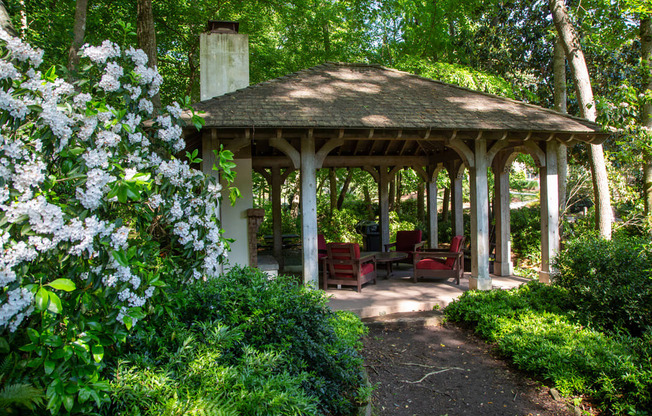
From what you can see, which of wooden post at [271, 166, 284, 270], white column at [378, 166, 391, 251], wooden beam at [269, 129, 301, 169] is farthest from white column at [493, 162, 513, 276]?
wooden post at [271, 166, 284, 270]

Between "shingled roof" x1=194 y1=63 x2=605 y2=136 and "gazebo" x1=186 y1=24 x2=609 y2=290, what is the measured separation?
19 millimetres

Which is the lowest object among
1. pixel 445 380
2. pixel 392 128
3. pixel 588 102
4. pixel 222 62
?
pixel 445 380

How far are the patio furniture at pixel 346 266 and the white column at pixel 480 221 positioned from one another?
6.72 feet

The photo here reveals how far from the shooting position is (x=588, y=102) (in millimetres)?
9711

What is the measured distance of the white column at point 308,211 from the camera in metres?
8.30

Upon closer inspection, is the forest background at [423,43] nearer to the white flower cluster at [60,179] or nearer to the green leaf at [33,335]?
the white flower cluster at [60,179]

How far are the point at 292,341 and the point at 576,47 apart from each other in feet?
30.1

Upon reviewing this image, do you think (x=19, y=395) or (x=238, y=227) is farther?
(x=238, y=227)

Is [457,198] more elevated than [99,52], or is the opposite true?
[99,52]

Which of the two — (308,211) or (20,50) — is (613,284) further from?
(20,50)

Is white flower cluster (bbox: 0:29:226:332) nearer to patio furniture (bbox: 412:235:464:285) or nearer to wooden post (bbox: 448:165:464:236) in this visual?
patio furniture (bbox: 412:235:464:285)

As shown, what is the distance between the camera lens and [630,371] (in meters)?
4.51

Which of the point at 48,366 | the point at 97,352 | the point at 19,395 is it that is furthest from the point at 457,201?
the point at 19,395

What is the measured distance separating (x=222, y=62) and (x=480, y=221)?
249 inches
